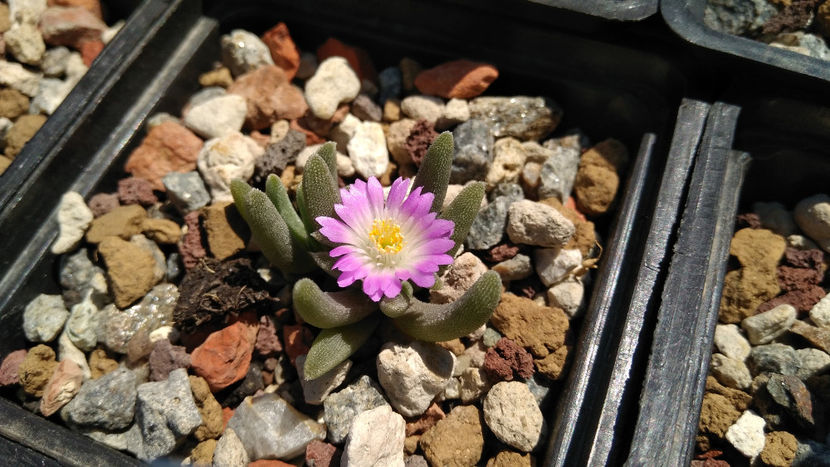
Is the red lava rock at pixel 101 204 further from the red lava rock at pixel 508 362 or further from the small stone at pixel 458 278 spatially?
the red lava rock at pixel 508 362

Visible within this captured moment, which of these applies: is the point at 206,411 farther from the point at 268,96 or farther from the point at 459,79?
the point at 459,79

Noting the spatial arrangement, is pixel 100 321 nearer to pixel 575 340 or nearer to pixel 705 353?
pixel 575 340

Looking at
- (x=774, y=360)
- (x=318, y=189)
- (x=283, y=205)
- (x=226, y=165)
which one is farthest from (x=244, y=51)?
(x=774, y=360)

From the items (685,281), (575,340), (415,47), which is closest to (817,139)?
(685,281)

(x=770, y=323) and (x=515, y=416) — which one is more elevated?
(x=770, y=323)

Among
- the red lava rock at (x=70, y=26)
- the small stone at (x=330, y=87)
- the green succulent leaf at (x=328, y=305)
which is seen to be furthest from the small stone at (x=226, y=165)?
the red lava rock at (x=70, y=26)

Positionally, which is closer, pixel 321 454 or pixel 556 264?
pixel 321 454
